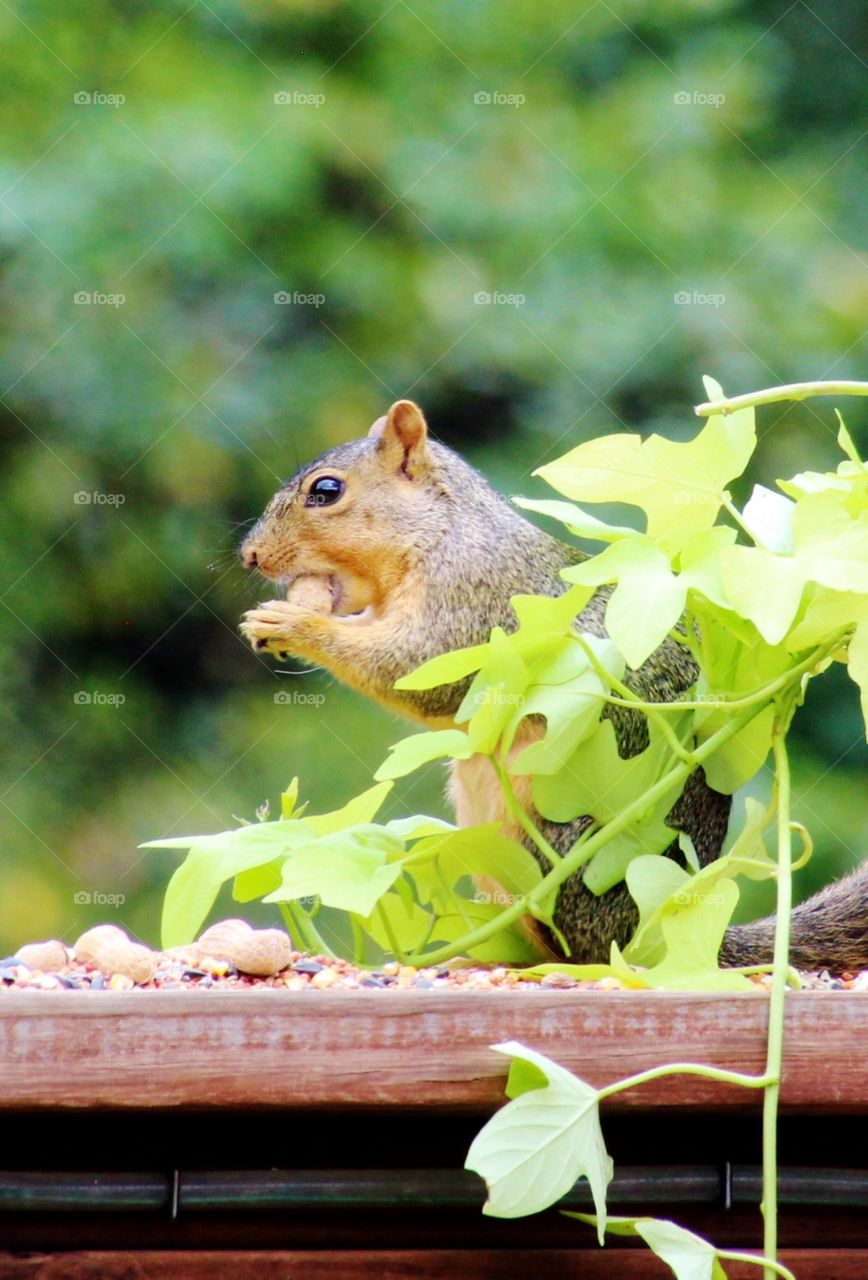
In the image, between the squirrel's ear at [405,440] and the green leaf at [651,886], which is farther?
the squirrel's ear at [405,440]

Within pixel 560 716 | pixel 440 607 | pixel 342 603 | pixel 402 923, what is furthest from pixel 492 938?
pixel 342 603

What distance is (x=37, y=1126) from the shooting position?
0.62m

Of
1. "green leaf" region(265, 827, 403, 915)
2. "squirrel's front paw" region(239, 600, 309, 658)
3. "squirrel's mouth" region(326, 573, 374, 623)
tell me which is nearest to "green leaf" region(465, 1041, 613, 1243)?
"green leaf" region(265, 827, 403, 915)

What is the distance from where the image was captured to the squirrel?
93 cm

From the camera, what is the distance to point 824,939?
925mm

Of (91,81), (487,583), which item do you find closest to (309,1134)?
(487,583)

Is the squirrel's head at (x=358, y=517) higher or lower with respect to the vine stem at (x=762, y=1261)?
→ higher

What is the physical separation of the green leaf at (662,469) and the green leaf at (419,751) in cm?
13

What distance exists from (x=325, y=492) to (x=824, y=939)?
1.95ft

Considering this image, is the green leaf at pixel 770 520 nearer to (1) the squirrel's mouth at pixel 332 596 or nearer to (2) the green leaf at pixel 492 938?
(2) the green leaf at pixel 492 938

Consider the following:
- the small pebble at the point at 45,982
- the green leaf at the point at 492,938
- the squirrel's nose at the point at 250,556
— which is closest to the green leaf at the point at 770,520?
the green leaf at the point at 492,938

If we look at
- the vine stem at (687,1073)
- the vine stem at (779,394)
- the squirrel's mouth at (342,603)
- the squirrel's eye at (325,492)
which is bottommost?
the vine stem at (687,1073)

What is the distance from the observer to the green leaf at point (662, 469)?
73 cm

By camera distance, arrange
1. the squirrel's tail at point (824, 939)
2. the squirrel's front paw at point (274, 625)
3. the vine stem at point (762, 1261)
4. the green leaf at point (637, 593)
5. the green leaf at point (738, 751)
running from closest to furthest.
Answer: the vine stem at point (762, 1261) → the green leaf at point (637, 593) → the green leaf at point (738, 751) → the squirrel's tail at point (824, 939) → the squirrel's front paw at point (274, 625)
